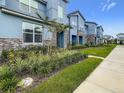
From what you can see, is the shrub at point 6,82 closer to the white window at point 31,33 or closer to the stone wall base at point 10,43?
the stone wall base at point 10,43

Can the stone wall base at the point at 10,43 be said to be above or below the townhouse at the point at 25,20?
below

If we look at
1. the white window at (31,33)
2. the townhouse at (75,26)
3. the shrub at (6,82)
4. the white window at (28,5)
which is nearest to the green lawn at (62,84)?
the shrub at (6,82)

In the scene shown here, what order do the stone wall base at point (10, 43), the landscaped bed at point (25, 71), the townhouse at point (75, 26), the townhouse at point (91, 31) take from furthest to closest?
the townhouse at point (91, 31) < the townhouse at point (75, 26) < the stone wall base at point (10, 43) < the landscaped bed at point (25, 71)

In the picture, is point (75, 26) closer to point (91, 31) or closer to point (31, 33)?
point (91, 31)

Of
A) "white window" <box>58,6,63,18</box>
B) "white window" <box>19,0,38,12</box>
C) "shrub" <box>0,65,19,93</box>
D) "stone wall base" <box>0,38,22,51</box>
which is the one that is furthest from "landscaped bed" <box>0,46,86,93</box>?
"white window" <box>58,6,63,18</box>

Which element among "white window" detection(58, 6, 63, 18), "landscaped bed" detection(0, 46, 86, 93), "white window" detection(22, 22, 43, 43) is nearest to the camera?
"landscaped bed" detection(0, 46, 86, 93)

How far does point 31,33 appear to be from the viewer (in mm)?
16438

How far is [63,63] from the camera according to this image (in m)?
10.4

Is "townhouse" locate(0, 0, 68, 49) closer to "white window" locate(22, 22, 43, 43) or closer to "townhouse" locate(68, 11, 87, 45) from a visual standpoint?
"white window" locate(22, 22, 43, 43)

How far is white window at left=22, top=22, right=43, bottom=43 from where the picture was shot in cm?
1551

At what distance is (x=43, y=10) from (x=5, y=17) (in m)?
8.37

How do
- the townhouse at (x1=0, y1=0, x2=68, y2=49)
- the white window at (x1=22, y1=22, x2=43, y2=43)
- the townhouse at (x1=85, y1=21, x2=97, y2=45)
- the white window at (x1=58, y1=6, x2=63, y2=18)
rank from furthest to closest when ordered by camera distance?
the townhouse at (x1=85, y1=21, x2=97, y2=45) → the white window at (x1=58, y1=6, x2=63, y2=18) → the white window at (x1=22, y1=22, x2=43, y2=43) → the townhouse at (x1=0, y1=0, x2=68, y2=49)

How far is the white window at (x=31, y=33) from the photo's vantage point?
50.9ft

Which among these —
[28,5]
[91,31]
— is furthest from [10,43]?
[91,31]
